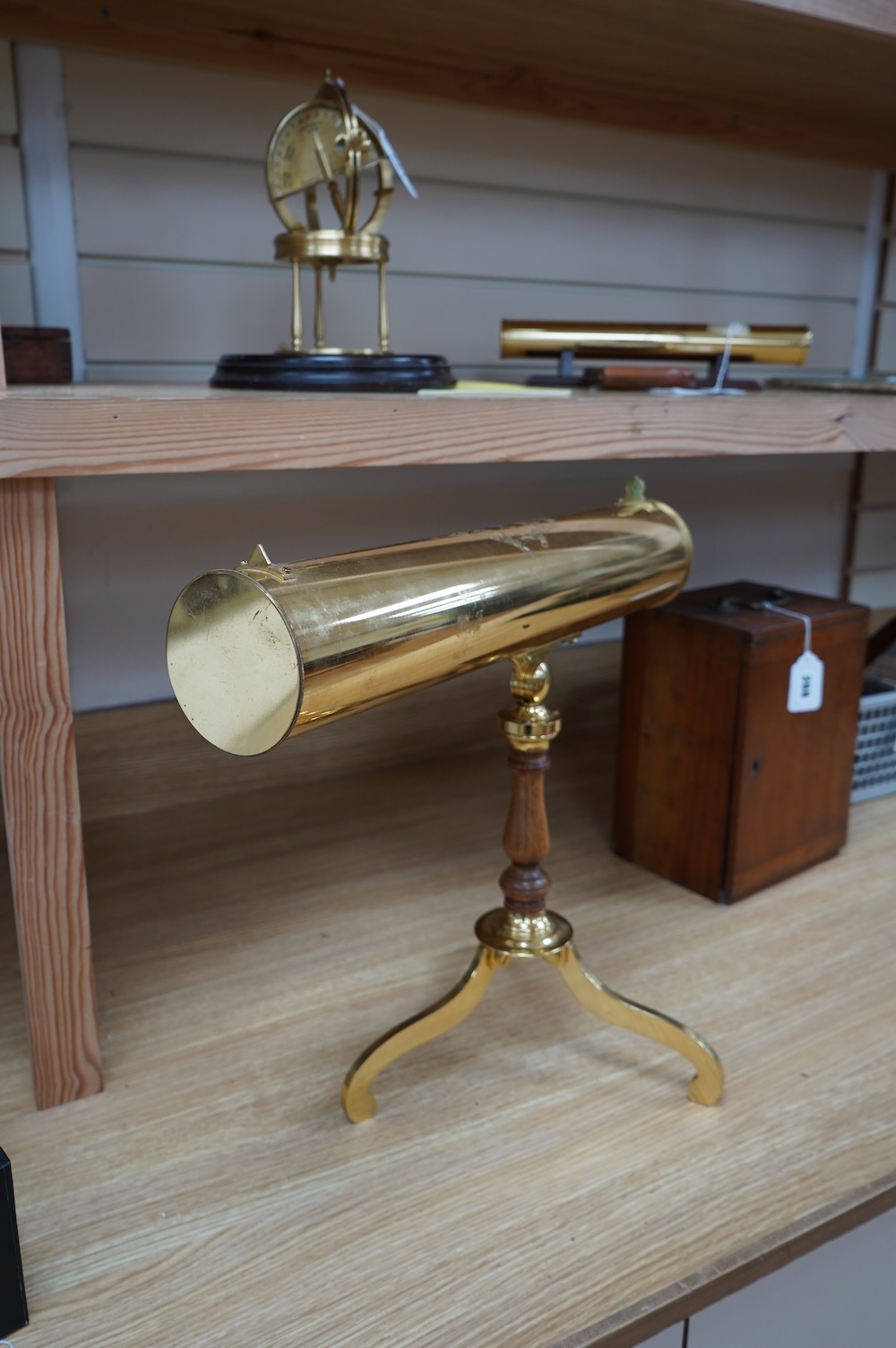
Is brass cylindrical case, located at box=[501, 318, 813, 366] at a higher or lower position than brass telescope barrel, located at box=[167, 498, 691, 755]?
higher

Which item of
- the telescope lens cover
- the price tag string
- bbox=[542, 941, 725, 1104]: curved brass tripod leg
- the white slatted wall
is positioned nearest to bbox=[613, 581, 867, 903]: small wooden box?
the price tag string

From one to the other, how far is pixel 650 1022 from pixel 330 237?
804 mm

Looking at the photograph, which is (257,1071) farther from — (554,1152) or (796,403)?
(796,403)

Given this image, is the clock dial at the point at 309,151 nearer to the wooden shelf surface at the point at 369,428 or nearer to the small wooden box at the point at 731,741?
the wooden shelf surface at the point at 369,428

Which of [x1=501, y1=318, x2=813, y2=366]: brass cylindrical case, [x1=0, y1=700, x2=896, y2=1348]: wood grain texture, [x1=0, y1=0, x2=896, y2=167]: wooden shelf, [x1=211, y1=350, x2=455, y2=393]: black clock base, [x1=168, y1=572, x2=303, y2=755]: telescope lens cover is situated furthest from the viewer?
[x1=501, y1=318, x2=813, y2=366]: brass cylindrical case

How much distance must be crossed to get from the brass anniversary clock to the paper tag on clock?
1.66 ft

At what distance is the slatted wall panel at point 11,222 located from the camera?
124 cm

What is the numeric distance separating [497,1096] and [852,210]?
Answer: 173cm

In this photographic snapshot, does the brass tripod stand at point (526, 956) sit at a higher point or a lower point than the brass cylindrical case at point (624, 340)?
lower

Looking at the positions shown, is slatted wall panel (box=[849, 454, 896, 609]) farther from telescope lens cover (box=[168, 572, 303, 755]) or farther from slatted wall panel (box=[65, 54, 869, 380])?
telescope lens cover (box=[168, 572, 303, 755])

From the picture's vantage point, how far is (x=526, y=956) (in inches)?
34.8

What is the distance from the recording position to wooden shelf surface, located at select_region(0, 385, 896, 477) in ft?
2.53

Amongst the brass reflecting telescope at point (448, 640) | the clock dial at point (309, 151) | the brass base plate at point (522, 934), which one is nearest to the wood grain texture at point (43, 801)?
the brass reflecting telescope at point (448, 640)

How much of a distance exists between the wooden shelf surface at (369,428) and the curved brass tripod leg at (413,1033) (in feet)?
1.38
